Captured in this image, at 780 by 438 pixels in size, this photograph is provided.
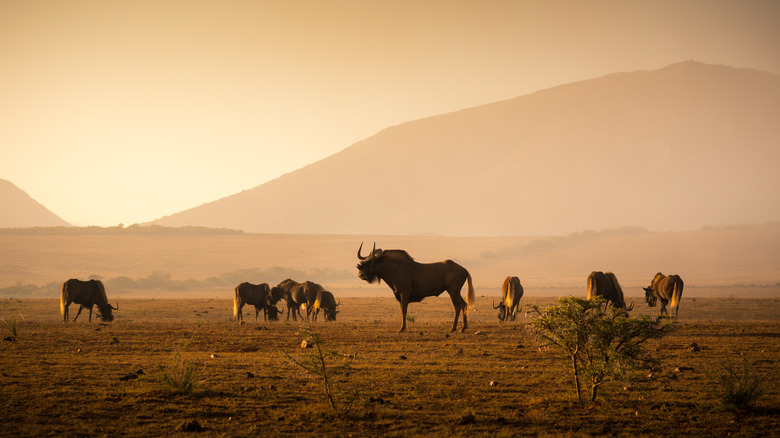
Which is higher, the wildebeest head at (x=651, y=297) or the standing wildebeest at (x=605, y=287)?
the standing wildebeest at (x=605, y=287)

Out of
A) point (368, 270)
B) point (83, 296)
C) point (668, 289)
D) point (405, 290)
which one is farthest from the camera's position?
point (83, 296)

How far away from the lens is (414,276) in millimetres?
23297

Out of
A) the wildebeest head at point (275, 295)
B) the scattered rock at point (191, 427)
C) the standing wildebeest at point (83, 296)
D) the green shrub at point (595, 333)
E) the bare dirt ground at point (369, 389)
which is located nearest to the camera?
the scattered rock at point (191, 427)

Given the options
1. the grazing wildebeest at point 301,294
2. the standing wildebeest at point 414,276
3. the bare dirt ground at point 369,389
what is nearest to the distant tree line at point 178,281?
the grazing wildebeest at point 301,294

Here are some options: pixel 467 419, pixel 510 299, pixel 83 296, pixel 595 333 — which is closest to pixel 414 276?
pixel 510 299

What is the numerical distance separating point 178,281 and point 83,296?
52.8 m

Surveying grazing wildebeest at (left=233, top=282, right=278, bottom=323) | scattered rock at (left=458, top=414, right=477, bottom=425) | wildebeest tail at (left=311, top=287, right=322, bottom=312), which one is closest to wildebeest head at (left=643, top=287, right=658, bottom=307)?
wildebeest tail at (left=311, top=287, right=322, bottom=312)

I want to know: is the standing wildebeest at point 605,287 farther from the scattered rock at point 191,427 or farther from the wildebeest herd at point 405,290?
the scattered rock at point 191,427

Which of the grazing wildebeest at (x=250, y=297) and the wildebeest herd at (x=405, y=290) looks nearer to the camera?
the wildebeest herd at (x=405, y=290)

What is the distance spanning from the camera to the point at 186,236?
119 m

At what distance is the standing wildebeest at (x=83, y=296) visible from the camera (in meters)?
28.4

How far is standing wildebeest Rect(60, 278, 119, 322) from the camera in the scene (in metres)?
28.4

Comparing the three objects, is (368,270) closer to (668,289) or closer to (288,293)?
(288,293)

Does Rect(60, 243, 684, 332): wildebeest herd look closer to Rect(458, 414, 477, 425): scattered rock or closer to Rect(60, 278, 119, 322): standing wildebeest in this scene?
Rect(60, 278, 119, 322): standing wildebeest
